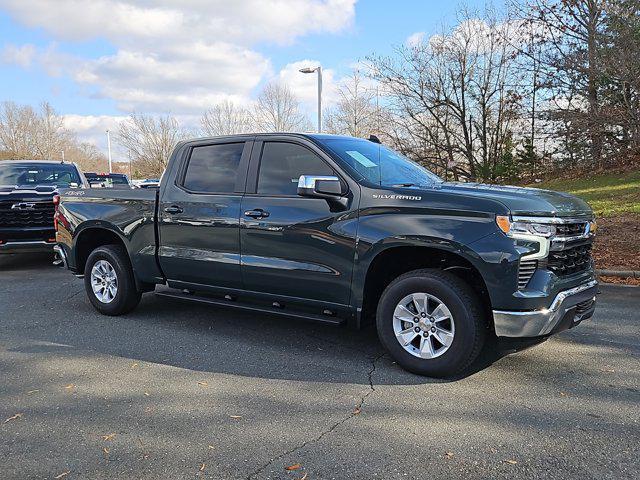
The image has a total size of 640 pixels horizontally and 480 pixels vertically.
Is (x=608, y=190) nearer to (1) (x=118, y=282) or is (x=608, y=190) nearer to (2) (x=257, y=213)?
(2) (x=257, y=213)

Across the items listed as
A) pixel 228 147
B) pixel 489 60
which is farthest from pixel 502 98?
pixel 228 147

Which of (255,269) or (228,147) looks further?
(228,147)

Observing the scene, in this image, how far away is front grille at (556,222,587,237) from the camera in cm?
393

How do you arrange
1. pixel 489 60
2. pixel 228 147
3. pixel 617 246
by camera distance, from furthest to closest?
pixel 489 60 < pixel 617 246 < pixel 228 147

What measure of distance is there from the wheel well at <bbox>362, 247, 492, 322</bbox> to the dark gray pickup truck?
1cm

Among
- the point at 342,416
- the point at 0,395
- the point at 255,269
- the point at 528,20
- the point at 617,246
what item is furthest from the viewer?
the point at 528,20

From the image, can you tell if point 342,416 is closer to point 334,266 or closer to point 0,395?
point 334,266

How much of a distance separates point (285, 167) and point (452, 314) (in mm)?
2020

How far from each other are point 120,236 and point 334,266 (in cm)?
276

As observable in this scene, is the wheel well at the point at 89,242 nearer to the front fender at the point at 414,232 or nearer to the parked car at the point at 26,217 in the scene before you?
the parked car at the point at 26,217

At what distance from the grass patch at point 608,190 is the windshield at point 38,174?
11.2 metres

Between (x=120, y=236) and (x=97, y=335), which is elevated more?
(x=120, y=236)

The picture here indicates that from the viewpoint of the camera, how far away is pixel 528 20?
2220 centimetres

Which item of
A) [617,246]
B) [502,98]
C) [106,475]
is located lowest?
[106,475]
